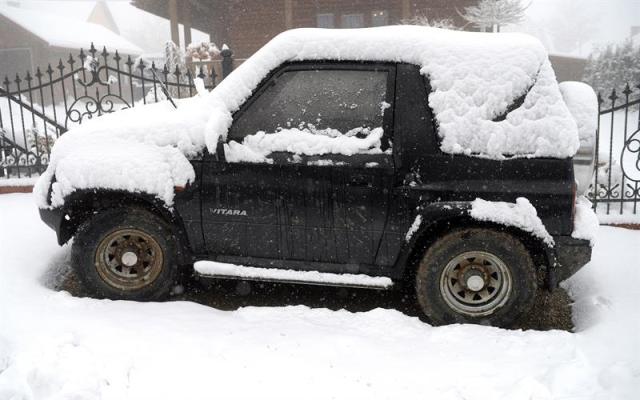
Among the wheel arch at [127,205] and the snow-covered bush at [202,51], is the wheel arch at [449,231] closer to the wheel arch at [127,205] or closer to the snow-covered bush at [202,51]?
the wheel arch at [127,205]

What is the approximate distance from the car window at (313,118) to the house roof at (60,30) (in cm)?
3323

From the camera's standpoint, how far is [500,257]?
3.74 metres

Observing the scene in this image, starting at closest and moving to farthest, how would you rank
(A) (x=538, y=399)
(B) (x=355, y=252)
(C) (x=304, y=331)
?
(A) (x=538, y=399) < (C) (x=304, y=331) < (B) (x=355, y=252)

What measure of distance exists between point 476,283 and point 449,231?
41 cm

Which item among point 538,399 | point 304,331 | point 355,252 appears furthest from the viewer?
point 355,252

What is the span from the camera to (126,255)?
13.5 feet

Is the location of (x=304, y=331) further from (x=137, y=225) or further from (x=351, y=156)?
(x=137, y=225)

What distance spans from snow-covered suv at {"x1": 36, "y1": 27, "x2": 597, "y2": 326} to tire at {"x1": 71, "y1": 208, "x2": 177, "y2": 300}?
1cm

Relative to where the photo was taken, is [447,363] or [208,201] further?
[208,201]

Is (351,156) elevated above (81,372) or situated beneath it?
elevated above

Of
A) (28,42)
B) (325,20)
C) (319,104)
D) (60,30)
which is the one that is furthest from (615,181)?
(60,30)

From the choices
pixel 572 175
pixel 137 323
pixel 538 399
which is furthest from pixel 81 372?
pixel 572 175

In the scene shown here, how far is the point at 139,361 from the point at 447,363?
1.81 metres

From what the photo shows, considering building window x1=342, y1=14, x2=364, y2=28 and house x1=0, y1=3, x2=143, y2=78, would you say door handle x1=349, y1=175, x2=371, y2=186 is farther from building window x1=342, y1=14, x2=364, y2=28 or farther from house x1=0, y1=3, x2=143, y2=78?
house x1=0, y1=3, x2=143, y2=78
